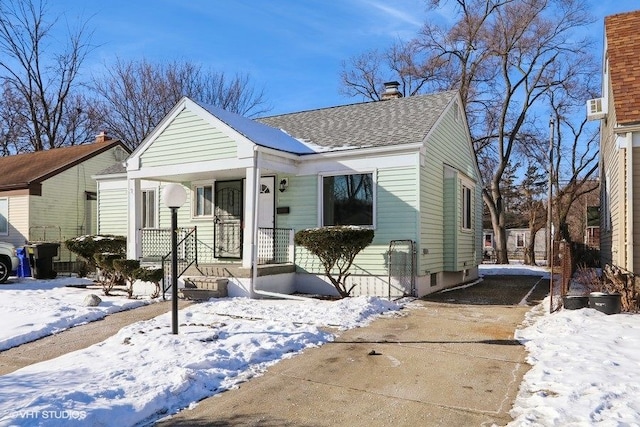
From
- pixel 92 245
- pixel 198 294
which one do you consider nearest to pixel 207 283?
pixel 198 294

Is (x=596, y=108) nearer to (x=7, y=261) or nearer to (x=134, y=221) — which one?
(x=134, y=221)

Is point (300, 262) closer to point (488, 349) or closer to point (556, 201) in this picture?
point (488, 349)

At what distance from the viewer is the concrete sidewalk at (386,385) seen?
4180 millimetres

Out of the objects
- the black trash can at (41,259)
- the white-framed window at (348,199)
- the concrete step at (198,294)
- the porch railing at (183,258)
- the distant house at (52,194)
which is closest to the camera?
the concrete step at (198,294)

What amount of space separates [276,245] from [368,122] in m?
4.20

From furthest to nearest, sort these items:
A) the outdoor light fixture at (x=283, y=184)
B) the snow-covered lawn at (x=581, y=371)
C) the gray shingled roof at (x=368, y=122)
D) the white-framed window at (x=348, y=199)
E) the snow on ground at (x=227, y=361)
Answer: the outdoor light fixture at (x=283, y=184), the gray shingled roof at (x=368, y=122), the white-framed window at (x=348, y=199), the snow on ground at (x=227, y=361), the snow-covered lawn at (x=581, y=371)

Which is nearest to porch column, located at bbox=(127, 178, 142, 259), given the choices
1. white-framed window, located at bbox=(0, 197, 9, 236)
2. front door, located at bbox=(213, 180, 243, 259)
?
front door, located at bbox=(213, 180, 243, 259)

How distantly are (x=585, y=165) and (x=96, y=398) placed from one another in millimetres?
33557

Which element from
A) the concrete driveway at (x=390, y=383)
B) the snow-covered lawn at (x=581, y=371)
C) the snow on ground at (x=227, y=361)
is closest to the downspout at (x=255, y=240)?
the snow on ground at (x=227, y=361)

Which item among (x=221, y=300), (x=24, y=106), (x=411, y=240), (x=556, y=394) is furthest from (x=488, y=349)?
(x=24, y=106)

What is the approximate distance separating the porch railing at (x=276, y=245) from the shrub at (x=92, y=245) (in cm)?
441

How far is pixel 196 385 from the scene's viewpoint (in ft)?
16.0

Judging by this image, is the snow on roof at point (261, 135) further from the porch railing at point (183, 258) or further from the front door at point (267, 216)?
the porch railing at point (183, 258)

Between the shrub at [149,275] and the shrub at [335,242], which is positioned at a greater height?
the shrub at [335,242]
